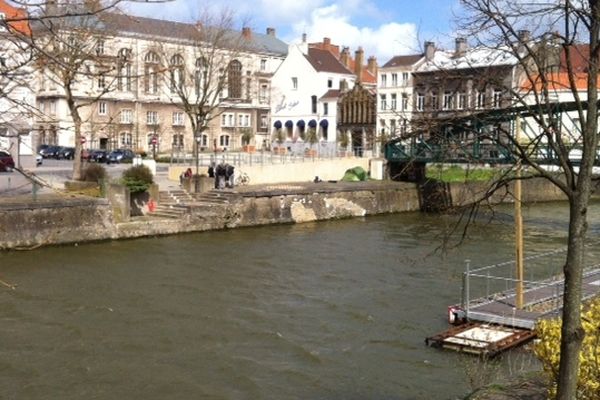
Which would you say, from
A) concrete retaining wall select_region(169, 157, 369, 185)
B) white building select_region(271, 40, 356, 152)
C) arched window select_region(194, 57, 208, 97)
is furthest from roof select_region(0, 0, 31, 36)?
white building select_region(271, 40, 356, 152)

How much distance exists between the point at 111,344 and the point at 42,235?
12986mm

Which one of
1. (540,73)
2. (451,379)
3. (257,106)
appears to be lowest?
(451,379)

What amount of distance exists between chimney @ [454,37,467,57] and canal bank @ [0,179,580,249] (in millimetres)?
10941

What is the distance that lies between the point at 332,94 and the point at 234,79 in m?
19.5

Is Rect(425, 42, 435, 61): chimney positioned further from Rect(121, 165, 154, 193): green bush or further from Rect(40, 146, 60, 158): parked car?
Rect(40, 146, 60, 158): parked car

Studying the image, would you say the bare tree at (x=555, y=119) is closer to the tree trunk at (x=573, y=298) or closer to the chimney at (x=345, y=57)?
the tree trunk at (x=573, y=298)

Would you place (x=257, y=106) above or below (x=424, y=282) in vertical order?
above

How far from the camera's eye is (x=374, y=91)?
70.8m

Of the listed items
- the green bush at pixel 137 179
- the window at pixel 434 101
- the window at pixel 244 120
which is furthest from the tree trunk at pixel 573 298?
the window at pixel 244 120

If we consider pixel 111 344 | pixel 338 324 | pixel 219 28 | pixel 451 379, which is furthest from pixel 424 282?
pixel 219 28

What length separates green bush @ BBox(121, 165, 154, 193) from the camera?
102 ft

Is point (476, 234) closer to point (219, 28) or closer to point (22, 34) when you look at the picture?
point (219, 28)

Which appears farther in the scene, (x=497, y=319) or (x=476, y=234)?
(x=476, y=234)

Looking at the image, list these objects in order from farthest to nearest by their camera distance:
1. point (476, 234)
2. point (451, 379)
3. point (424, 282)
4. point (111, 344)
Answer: point (476, 234) → point (424, 282) → point (111, 344) → point (451, 379)
